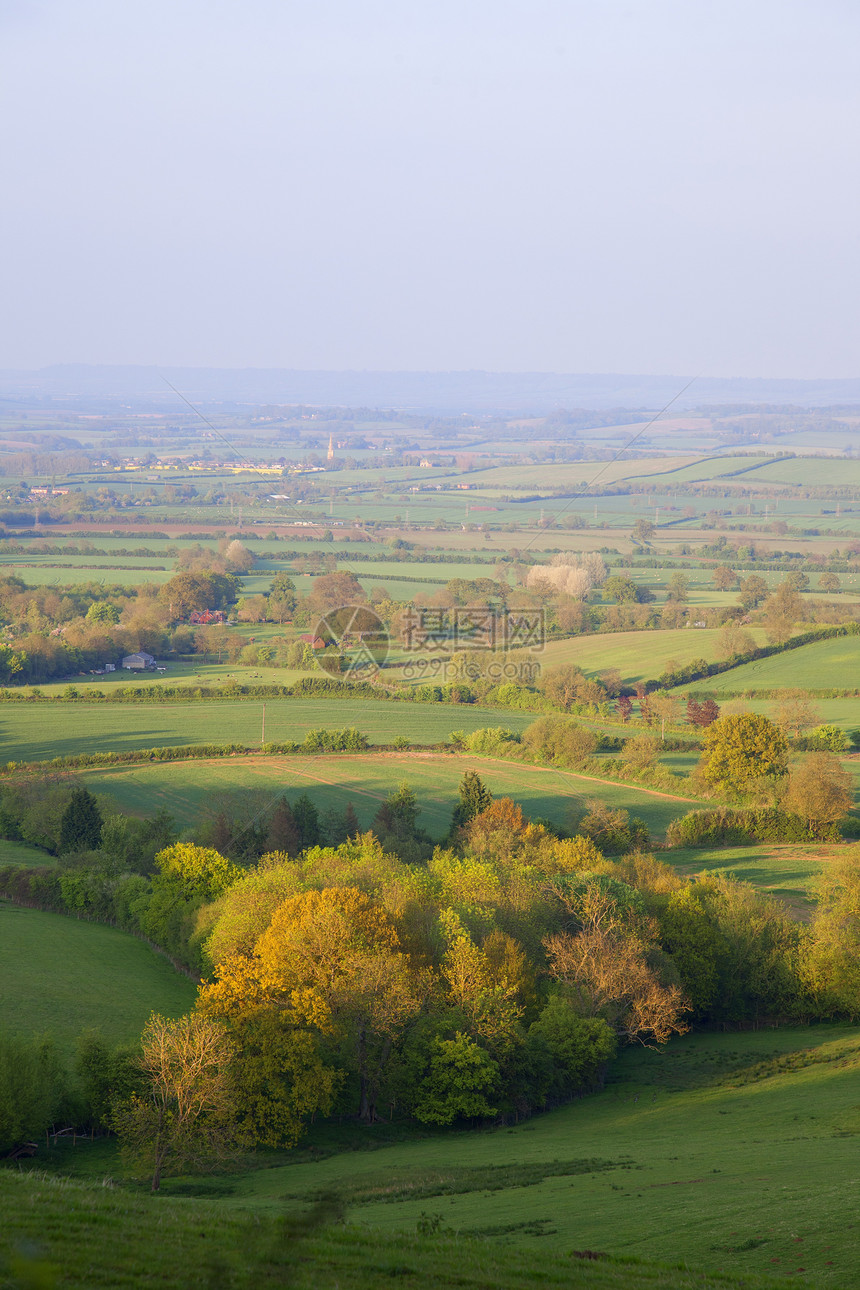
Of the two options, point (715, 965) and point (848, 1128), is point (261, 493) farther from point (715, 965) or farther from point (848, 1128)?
point (848, 1128)

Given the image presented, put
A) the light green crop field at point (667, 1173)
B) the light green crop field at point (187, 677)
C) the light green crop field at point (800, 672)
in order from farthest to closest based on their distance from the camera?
the light green crop field at point (187, 677) → the light green crop field at point (800, 672) → the light green crop field at point (667, 1173)

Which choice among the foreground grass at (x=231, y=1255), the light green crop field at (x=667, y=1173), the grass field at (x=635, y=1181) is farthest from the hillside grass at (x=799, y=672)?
the foreground grass at (x=231, y=1255)

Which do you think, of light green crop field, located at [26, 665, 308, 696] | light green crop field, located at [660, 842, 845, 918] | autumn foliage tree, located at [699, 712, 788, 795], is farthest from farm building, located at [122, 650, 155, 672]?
light green crop field, located at [660, 842, 845, 918]

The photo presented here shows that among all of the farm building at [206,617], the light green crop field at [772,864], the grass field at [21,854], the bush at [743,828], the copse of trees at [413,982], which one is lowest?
the grass field at [21,854]

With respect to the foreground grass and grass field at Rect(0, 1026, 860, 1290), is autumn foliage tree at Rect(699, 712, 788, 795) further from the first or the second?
the foreground grass

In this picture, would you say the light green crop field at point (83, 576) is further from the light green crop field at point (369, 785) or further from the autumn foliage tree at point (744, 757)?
the autumn foliage tree at point (744, 757)

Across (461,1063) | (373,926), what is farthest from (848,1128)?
(373,926)

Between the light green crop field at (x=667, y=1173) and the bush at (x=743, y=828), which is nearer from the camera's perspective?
the light green crop field at (x=667, y=1173)

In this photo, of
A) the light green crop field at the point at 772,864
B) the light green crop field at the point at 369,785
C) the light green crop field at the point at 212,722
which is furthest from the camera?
the light green crop field at the point at 212,722
